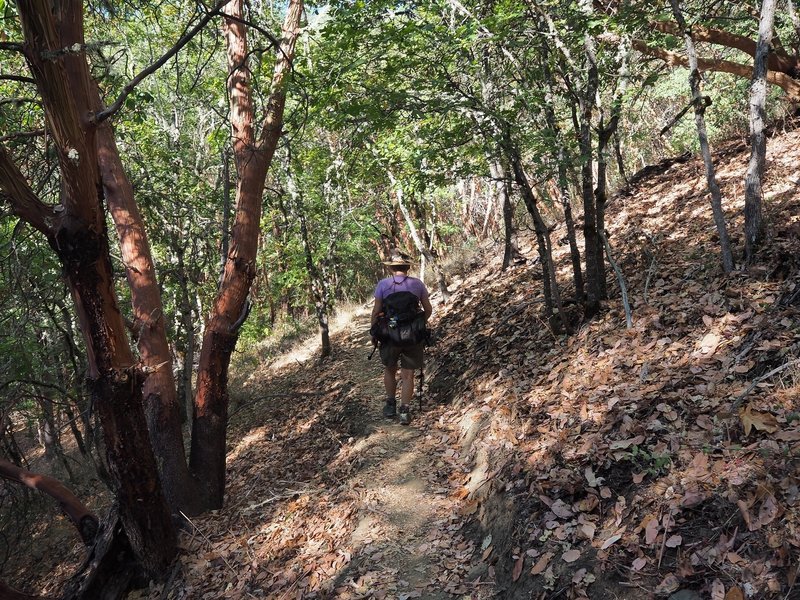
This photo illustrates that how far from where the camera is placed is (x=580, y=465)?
3.94 meters

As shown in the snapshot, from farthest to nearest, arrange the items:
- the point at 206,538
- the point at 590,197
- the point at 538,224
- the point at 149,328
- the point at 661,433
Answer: the point at 538,224 → the point at 590,197 → the point at 149,328 → the point at 206,538 → the point at 661,433

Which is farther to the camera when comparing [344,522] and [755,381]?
[344,522]

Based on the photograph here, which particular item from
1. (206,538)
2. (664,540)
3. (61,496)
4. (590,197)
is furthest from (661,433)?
(61,496)

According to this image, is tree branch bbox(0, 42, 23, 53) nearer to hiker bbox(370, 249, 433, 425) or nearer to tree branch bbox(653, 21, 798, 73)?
hiker bbox(370, 249, 433, 425)

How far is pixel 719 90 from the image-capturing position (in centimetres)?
1198

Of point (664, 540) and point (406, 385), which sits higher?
point (406, 385)

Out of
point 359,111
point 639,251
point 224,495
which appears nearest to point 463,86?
point 359,111

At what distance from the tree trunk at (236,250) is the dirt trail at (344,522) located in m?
0.70

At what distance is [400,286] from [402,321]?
1.47ft

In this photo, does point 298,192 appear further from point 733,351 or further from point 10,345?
point 733,351

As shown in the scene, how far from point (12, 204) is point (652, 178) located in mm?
11425

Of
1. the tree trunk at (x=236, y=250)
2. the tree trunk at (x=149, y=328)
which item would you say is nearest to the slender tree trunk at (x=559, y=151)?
the tree trunk at (x=236, y=250)

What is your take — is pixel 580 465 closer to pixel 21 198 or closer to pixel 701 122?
pixel 701 122

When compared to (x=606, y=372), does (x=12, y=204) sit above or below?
above
